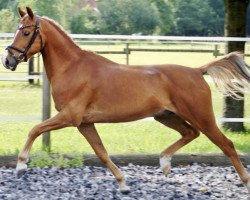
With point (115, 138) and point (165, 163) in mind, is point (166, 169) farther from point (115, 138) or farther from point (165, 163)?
point (115, 138)

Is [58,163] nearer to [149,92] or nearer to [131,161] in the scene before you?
[131,161]

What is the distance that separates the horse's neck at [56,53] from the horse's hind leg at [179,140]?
110 cm

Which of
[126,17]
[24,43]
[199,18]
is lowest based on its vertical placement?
[199,18]

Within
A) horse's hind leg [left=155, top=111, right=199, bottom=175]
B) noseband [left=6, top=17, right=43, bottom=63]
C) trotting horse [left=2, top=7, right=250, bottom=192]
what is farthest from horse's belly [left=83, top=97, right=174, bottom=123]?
noseband [left=6, top=17, right=43, bottom=63]

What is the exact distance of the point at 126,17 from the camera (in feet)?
133

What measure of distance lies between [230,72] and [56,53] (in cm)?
176

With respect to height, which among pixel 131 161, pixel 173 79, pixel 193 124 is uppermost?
pixel 173 79

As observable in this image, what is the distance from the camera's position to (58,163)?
252 inches

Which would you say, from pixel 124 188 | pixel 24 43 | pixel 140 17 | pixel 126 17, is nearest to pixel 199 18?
pixel 140 17

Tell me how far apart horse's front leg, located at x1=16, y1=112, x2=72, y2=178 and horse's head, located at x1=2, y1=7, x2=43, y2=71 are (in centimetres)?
59

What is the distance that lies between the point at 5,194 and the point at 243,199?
2198mm

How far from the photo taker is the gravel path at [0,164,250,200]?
5.28 meters

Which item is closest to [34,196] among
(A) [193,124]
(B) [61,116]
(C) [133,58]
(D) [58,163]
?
(B) [61,116]

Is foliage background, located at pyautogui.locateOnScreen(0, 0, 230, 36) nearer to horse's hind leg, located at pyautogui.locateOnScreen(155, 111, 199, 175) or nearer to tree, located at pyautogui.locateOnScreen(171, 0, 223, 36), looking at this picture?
tree, located at pyautogui.locateOnScreen(171, 0, 223, 36)
